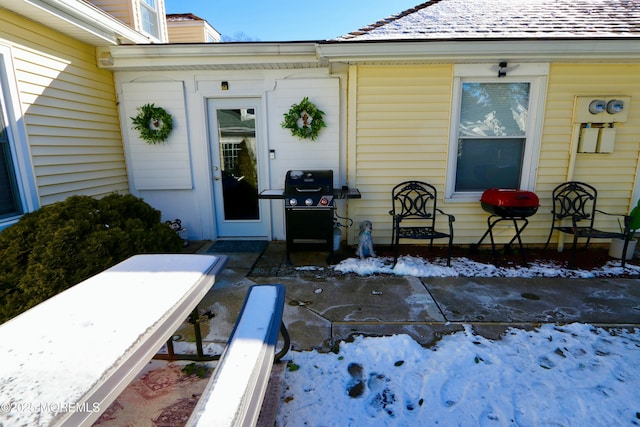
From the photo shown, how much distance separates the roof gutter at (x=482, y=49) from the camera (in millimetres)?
3453

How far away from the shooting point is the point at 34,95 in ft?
10.7

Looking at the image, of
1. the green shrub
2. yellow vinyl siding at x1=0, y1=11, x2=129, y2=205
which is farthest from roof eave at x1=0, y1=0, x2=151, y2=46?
the green shrub

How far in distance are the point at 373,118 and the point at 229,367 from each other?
11.6 ft

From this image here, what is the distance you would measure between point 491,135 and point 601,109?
1.24 m

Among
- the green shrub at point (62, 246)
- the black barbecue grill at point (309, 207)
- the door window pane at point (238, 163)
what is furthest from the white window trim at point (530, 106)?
the green shrub at point (62, 246)

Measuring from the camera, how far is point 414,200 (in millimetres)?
4227

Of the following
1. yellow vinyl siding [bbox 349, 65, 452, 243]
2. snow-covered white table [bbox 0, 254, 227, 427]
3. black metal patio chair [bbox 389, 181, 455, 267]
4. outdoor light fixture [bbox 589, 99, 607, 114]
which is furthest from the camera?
black metal patio chair [bbox 389, 181, 455, 267]

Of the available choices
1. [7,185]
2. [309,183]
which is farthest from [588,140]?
[7,185]

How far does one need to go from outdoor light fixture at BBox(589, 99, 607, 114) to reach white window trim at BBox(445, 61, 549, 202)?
0.54 m

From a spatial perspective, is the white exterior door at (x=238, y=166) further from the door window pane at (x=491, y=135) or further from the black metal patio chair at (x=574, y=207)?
the black metal patio chair at (x=574, y=207)

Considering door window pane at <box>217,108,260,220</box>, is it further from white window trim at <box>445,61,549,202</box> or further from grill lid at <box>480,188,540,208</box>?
grill lid at <box>480,188,540,208</box>

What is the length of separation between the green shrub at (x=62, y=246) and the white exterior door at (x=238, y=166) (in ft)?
4.98

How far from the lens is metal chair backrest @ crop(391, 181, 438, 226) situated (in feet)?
13.6

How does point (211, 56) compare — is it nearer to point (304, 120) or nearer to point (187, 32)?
point (304, 120)
